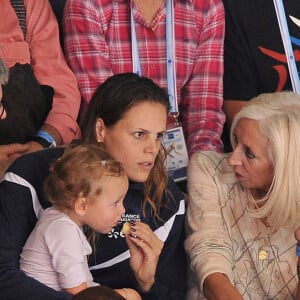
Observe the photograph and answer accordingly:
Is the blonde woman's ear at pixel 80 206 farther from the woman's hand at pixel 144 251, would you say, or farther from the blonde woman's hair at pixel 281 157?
the blonde woman's hair at pixel 281 157

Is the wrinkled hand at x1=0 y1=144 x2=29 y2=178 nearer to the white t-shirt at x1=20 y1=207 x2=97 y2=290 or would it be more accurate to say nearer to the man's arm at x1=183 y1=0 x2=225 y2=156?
the white t-shirt at x1=20 y1=207 x2=97 y2=290

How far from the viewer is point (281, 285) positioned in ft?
8.34

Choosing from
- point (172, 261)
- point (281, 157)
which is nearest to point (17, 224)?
point (172, 261)

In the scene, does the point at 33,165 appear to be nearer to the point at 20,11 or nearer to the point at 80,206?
the point at 80,206

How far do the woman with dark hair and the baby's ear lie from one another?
190 millimetres

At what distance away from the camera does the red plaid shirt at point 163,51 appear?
2.95m

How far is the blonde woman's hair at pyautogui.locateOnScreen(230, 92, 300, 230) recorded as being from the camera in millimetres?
2432

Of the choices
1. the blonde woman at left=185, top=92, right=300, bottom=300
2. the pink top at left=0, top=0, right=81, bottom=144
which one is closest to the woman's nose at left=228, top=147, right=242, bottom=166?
the blonde woman at left=185, top=92, right=300, bottom=300

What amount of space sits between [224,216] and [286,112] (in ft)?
1.35

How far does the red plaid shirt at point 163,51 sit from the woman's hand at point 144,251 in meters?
0.72

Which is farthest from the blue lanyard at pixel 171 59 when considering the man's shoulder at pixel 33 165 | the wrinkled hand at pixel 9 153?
the man's shoulder at pixel 33 165

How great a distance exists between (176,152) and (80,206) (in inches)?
35.2

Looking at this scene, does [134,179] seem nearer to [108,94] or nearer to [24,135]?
[108,94]

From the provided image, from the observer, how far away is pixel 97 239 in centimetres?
241
